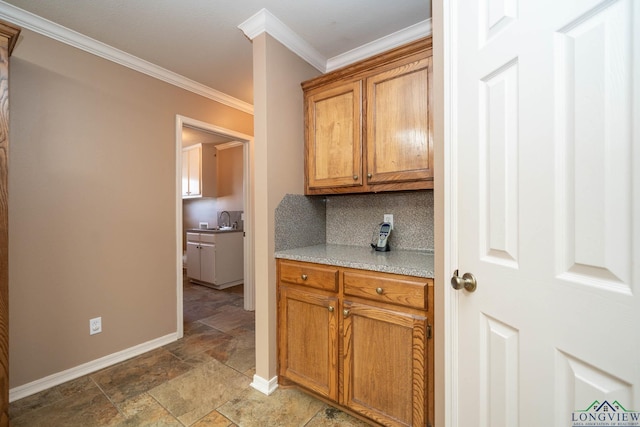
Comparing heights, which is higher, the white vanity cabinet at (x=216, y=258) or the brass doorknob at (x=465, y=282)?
the brass doorknob at (x=465, y=282)

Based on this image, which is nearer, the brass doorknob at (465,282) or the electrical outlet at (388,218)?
the brass doorknob at (465,282)

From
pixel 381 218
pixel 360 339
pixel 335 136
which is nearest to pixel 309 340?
pixel 360 339

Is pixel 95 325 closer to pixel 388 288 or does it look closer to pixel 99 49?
pixel 99 49

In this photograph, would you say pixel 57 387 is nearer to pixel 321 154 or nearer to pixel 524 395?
pixel 321 154

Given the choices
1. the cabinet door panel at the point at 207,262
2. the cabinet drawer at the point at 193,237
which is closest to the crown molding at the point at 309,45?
the cabinet door panel at the point at 207,262

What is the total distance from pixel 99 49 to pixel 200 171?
2.91 metres

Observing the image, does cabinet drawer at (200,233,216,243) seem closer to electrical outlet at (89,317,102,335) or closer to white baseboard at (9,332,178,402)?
white baseboard at (9,332,178,402)

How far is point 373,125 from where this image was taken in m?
1.77

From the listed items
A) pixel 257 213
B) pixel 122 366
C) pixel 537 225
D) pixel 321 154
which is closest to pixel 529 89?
pixel 537 225

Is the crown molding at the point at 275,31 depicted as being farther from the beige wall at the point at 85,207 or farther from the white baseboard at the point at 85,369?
the white baseboard at the point at 85,369

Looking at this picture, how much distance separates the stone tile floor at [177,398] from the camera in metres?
1.56

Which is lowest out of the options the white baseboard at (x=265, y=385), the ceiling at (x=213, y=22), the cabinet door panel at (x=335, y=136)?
the white baseboard at (x=265, y=385)

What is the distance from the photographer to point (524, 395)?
81 cm

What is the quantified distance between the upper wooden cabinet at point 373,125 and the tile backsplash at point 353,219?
0.23m
